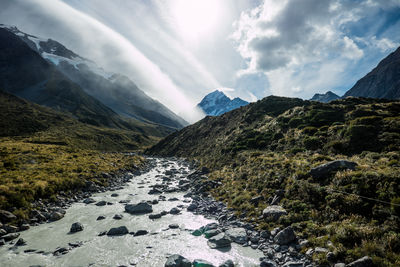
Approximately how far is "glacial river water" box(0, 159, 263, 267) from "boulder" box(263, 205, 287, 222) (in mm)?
3798

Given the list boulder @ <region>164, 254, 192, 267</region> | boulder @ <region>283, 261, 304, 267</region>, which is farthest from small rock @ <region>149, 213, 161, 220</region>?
boulder @ <region>283, 261, 304, 267</region>

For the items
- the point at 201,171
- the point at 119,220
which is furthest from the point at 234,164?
the point at 119,220

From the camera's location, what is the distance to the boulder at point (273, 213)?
15877 millimetres

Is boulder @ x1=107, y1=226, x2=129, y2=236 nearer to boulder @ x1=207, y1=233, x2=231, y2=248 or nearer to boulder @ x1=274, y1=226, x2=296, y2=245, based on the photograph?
boulder @ x1=207, y1=233, x2=231, y2=248

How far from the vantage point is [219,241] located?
13.9 meters

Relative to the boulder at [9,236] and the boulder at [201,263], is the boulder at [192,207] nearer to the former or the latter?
the boulder at [201,263]

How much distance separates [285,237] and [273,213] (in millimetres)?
3183

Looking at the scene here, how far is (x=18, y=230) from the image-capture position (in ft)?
48.3

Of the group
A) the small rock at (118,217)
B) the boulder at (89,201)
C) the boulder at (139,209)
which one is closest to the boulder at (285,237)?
the boulder at (139,209)

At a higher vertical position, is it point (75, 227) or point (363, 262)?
point (363, 262)

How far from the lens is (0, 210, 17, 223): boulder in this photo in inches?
592

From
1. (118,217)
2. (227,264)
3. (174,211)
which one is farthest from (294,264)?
(118,217)

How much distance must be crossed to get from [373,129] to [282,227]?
2244 cm

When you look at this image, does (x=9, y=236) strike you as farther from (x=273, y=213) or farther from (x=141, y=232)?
(x=273, y=213)
